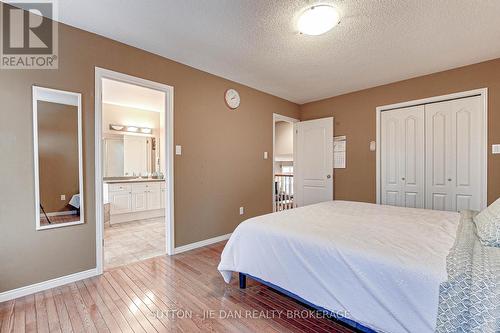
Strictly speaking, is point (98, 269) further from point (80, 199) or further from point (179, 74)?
point (179, 74)

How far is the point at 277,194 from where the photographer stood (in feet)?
17.5

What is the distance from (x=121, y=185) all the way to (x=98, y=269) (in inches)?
98.5

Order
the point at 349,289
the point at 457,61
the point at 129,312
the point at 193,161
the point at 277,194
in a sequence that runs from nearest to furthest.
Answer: the point at 349,289 < the point at 129,312 < the point at 457,61 < the point at 193,161 < the point at 277,194

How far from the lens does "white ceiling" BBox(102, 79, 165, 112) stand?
3992mm

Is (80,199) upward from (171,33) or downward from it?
downward

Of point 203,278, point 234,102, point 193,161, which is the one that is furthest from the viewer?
point 234,102

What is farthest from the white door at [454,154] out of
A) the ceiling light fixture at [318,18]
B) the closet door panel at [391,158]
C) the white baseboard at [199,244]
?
the white baseboard at [199,244]

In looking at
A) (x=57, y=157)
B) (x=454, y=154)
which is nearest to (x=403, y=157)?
(x=454, y=154)

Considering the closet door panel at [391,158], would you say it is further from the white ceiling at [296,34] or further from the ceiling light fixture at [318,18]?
the ceiling light fixture at [318,18]

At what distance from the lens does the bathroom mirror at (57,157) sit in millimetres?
2164

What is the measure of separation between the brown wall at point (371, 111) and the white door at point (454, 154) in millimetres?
143

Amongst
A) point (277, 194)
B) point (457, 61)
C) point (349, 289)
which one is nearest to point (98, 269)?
point (349, 289)

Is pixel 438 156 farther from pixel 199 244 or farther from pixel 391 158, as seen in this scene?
pixel 199 244

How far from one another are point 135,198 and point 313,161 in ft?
12.2
